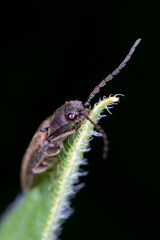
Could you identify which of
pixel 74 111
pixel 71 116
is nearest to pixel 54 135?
pixel 71 116

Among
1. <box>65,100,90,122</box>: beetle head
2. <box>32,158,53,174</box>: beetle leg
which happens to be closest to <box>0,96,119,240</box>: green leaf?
<box>32,158,53,174</box>: beetle leg

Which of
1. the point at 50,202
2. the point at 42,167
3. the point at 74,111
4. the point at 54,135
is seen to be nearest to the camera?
the point at 50,202

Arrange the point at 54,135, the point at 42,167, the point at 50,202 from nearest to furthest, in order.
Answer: the point at 50,202 → the point at 54,135 → the point at 42,167

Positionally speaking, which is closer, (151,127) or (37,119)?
(151,127)

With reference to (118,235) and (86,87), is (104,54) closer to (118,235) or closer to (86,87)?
(86,87)

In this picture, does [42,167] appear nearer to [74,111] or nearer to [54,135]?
[54,135]

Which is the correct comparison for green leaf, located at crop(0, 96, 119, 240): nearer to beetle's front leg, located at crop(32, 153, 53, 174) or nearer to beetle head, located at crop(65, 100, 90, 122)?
beetle's front leg, located at crop(32, 153, 53, 174)

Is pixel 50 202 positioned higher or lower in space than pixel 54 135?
lower

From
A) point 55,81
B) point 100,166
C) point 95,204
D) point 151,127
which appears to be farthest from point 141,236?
point 55,81
